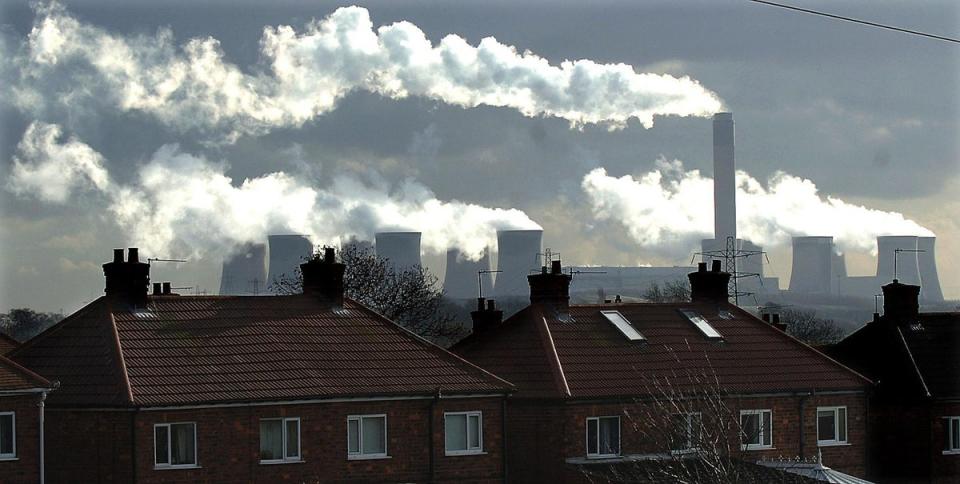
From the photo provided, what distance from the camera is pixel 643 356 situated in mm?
51562

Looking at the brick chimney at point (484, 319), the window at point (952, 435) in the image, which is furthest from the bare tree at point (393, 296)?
the window at point (952, 435)

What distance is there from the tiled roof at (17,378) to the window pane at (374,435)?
9.35 meters

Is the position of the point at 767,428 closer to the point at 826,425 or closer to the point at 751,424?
the point at 751,424

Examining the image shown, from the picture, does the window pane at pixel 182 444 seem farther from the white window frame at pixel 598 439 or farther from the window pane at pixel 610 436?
the window pane at pixel 610 436

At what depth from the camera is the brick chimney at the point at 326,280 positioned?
48812mm

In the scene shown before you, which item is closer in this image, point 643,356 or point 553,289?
point 643,356

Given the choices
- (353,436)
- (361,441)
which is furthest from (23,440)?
(361,441)

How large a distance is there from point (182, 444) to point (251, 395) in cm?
234

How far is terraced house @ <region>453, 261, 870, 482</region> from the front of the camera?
48125mm

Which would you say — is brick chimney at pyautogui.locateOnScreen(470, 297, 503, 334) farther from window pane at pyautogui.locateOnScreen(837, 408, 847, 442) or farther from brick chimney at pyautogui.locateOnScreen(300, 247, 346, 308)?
window pane at pyautogui.locateOnScreen(837, 408, 847, 442)

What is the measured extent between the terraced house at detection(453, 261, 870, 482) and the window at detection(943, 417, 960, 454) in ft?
15.0

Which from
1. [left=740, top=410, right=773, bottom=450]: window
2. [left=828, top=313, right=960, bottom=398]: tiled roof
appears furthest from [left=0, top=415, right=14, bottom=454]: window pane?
[left=828, top=313, right=960, bottom=398]: tiled roof

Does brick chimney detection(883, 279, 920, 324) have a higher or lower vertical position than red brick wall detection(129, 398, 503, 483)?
higher

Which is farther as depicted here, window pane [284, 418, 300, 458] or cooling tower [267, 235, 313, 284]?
cooling tower [267, 235, 313, 284]
